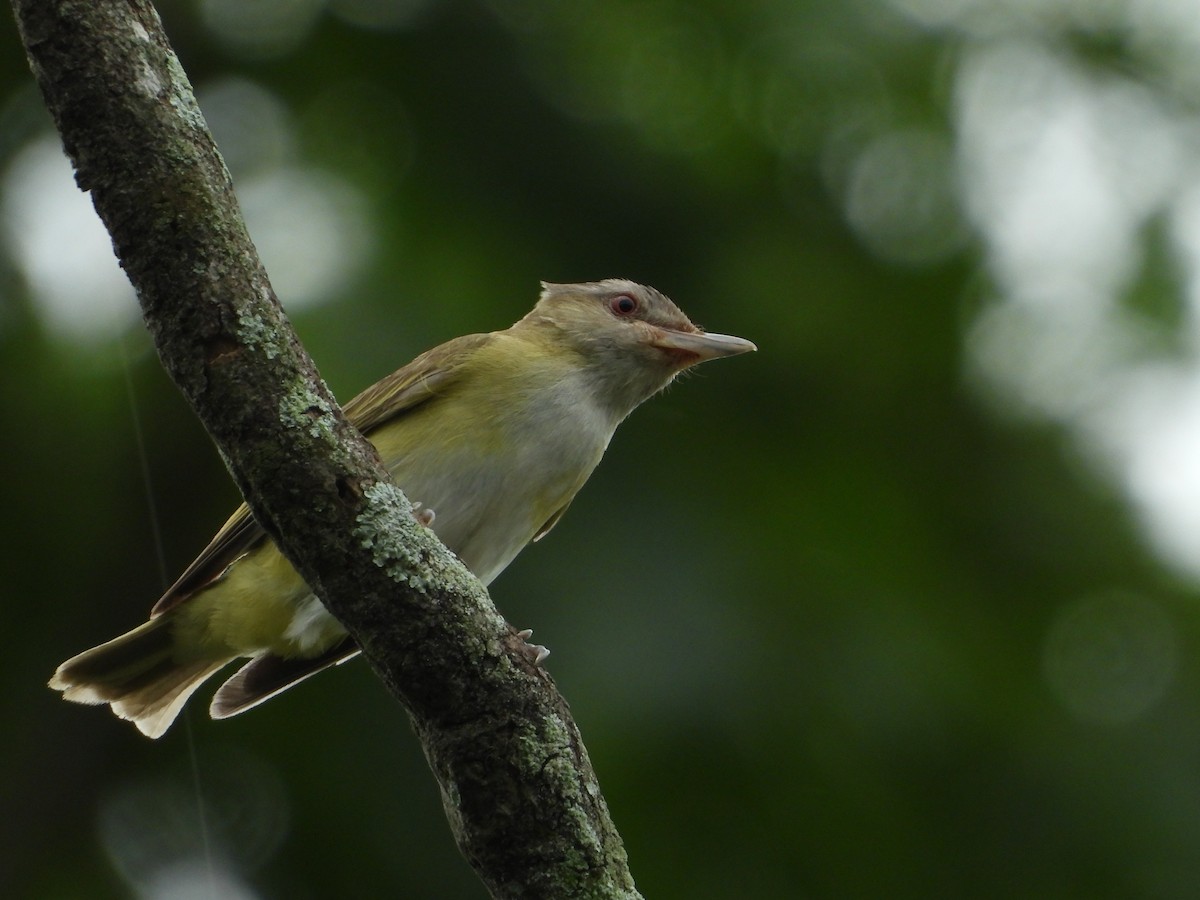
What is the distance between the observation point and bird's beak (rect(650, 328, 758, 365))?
216 inches

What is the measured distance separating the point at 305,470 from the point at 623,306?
3.19m

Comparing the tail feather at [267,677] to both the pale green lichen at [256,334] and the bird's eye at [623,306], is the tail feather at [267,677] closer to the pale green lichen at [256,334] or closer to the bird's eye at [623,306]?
the bird's eye at [623,306]

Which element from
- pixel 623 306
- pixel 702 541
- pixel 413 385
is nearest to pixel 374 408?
pixel 413 385

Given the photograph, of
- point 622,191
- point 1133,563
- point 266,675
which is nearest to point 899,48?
point 622,191

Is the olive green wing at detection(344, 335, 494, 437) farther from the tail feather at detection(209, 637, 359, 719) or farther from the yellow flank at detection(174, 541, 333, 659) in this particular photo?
the tail feather at detection(209, 637, 359, 719)

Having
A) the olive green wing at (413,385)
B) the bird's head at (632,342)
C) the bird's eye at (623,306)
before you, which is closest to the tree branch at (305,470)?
the olive green wing at (413,385)

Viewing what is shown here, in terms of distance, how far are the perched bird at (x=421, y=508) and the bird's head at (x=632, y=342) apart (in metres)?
0.03

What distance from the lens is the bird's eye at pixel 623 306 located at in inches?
229

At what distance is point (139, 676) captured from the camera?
5.10m

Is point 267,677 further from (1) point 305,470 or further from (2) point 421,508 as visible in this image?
(1) point 305,470

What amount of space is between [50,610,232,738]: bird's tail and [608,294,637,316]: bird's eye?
2.02 m

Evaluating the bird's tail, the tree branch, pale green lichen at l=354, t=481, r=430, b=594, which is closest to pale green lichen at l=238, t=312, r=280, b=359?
the tree branch

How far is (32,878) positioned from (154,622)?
9.65ft

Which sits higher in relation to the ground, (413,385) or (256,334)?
(413,385)
